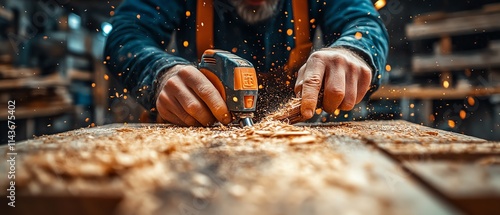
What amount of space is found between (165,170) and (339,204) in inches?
13.3

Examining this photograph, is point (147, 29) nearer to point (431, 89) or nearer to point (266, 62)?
point (266, 62)

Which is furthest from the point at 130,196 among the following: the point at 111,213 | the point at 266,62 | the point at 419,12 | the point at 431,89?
the point at 419,12

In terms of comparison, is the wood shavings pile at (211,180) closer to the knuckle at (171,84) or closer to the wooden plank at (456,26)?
the knuckle at (171,84)

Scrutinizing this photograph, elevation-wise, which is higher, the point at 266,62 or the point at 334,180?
the point at 266,62

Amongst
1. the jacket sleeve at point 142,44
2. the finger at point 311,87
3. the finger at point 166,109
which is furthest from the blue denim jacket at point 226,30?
the finger at point 311,87

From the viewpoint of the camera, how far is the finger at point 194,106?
5.12 feet

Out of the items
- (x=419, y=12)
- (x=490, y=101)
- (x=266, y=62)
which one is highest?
(x=419, y=12)

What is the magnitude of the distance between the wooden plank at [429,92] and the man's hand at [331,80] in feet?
7.52

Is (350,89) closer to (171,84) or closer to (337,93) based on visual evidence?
(337,93)

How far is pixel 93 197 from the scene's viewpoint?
23.7 inches

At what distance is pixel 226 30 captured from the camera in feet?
7.61

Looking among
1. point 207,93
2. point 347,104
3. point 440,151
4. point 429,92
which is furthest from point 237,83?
point 429,92

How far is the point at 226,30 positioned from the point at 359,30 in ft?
2.65

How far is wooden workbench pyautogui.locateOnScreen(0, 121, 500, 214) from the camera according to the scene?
1.86ft
